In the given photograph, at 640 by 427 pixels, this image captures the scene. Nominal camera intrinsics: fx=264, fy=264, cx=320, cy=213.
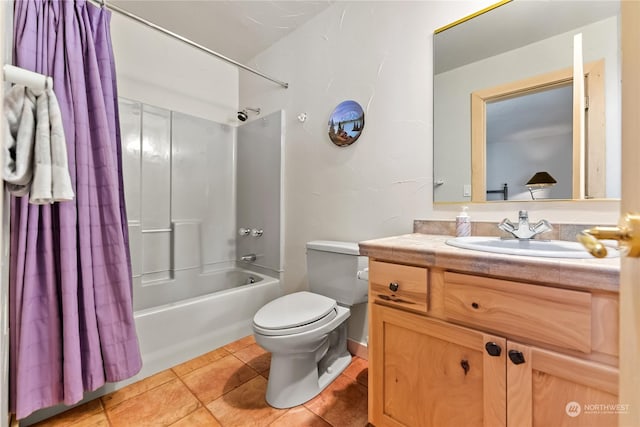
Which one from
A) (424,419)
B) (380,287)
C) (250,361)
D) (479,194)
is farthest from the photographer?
(250,361)

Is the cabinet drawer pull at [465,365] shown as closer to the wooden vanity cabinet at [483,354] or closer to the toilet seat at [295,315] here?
the wooden vanity cabinet at [483,354]

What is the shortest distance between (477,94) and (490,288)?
98cm

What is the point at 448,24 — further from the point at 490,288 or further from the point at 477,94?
the point at 490,288

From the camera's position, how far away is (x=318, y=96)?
1910 millimetres

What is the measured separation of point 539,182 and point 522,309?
68 cm

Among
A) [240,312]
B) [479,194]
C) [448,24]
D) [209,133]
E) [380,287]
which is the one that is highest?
[448,24]

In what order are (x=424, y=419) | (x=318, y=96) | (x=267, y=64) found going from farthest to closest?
(x=267, y=64)
(x=318, y=96)
(x=424, y=419)

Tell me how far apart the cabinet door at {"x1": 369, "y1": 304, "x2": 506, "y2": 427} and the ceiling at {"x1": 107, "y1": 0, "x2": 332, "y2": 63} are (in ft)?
6.63

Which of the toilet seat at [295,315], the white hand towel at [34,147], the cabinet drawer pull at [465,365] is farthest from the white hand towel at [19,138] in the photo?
the cabinet drawer pull at [465,365]

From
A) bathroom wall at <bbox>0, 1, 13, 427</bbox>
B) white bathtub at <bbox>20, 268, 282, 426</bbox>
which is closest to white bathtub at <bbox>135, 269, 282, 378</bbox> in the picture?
white bathtub at <bbox>20, 268, 282, 426</bbox>

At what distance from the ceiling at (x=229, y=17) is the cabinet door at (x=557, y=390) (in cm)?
217

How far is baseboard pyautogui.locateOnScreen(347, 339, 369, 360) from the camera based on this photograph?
1.67 m

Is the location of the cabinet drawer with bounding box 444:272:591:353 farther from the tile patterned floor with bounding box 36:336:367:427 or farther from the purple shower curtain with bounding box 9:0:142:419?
the purple shower curtain with bounding box 9:0:142:419

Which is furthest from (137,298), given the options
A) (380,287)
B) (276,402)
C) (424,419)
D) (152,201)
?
(424,419)
